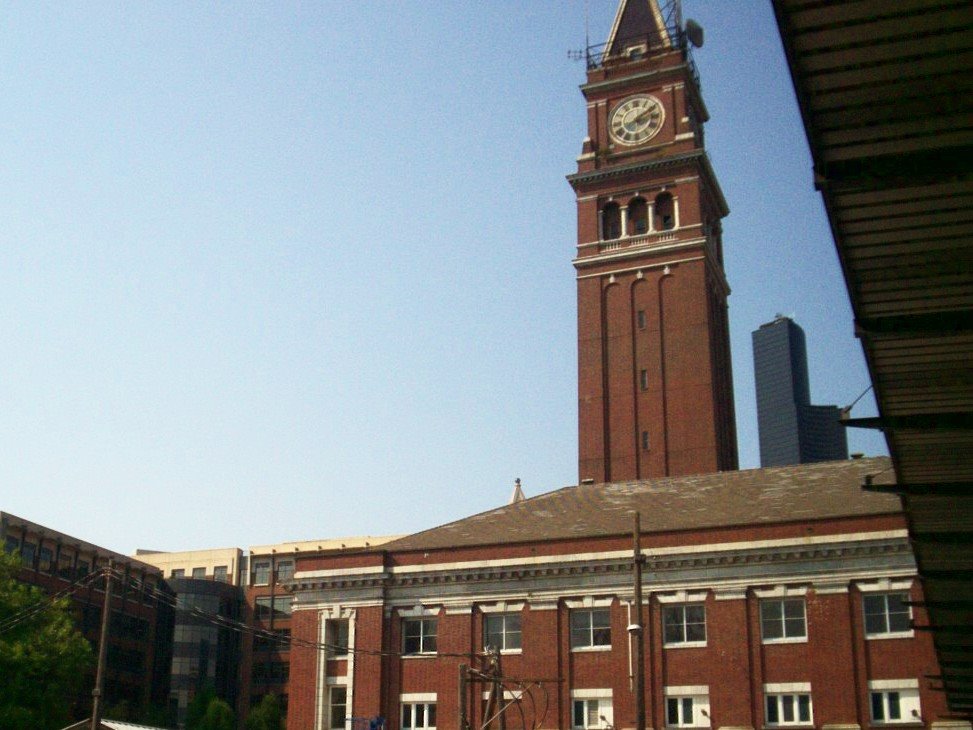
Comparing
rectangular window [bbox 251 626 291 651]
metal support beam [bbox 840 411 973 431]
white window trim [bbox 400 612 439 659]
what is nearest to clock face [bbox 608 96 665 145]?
white window trim [bbox 400 612 439 659]

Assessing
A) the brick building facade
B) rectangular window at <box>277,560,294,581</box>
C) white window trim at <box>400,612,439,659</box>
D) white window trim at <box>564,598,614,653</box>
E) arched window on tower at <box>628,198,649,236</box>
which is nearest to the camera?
the brick building facade

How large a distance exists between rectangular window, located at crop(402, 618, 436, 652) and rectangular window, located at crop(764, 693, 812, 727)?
13571mm

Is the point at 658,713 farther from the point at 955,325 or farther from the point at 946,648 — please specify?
the point at 955,325

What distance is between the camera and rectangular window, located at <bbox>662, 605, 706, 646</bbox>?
145ft

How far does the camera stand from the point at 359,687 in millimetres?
48250

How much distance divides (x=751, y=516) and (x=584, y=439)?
23.4m

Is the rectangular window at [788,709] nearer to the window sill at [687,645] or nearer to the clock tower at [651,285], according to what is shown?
the window sill at [687,645]

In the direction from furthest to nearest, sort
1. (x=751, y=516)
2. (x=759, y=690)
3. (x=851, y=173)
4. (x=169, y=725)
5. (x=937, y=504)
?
(x=169, y=725), (x=751, y=516), (x=759, y=690), (x=937, y=504), (x=851, y=173)

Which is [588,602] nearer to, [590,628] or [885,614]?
[590,628]

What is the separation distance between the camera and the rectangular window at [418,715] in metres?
47.1

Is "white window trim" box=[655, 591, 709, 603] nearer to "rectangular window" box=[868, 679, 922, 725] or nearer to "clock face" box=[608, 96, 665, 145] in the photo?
"rectangular window" box=[868, 679, 922, 725]

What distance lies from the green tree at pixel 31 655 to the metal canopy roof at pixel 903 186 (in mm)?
50297

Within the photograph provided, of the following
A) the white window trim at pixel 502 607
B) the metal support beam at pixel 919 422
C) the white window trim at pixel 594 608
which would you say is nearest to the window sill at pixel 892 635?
the white window trim at pixel 594 608

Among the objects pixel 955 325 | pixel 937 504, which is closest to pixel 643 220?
pixel 937 504
